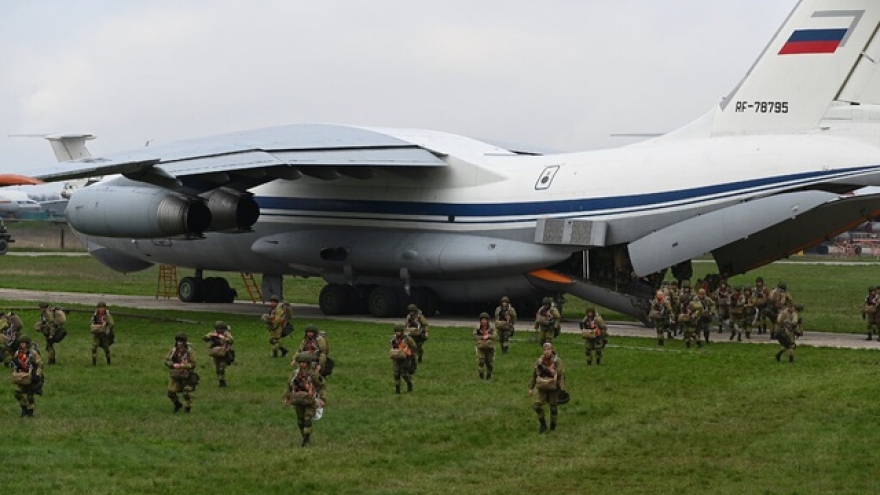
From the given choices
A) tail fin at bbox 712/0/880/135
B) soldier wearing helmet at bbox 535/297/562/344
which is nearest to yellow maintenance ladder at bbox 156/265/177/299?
soldier wearing helmet at bbox 535/297/562/344

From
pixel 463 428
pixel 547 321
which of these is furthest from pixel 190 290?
pixel 463 428

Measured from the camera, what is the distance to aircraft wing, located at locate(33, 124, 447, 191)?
3550cm

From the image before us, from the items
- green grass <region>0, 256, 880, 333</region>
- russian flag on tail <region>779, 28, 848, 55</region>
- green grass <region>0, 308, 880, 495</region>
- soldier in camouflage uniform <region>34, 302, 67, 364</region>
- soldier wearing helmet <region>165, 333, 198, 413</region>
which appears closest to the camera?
green grass <region>0, 308, 880, 495</region>

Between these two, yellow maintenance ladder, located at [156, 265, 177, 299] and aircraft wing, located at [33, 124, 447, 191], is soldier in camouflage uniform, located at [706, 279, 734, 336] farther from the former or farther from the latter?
yellow maintenance ladder, located at [156, 265, 177, 299]

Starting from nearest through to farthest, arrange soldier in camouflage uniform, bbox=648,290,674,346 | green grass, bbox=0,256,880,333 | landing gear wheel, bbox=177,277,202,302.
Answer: soldier in camouflage uniform, bbox=648,290,674,346 → green grass, bbox=0,256,880,333 → landing gear wheel, bbox=177,277,202,302

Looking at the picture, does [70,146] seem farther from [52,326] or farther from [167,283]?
[52,326]

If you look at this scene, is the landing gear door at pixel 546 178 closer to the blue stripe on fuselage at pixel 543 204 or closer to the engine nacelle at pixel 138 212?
the blue stripe on fuselage at pixel 543 204

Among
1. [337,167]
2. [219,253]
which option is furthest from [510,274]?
[219,253]

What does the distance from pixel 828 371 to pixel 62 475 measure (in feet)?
50.1

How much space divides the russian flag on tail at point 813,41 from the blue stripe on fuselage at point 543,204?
10.3 ft

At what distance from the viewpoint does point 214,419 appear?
2262cm

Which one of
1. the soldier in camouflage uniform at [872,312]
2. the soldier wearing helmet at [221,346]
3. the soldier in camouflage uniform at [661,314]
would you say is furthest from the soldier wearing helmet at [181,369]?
the soldier in camouflage uniform at [872,312]

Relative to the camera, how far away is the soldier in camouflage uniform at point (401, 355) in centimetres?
2508

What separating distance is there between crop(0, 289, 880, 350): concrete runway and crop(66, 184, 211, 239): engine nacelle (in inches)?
116
